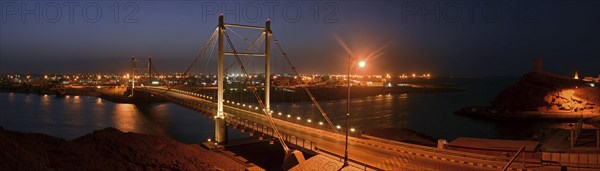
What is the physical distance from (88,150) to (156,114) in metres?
38.8

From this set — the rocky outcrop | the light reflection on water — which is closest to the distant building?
the rocky outcrop

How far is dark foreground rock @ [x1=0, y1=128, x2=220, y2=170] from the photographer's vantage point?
10.5 meters

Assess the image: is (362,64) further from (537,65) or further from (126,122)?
(537,65)

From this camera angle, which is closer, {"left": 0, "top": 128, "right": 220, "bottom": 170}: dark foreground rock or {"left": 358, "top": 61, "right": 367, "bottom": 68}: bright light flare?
{"left": 0, "top": 128, "right": 220, "bottom": 170}: dark foreground rock

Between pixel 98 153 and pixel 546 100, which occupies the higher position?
pixel 546 100

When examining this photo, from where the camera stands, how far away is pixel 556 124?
44375 millimetres

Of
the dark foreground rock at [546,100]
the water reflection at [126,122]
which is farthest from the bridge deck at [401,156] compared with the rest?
the dark foreground rock at [546,100]

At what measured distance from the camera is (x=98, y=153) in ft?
43.1

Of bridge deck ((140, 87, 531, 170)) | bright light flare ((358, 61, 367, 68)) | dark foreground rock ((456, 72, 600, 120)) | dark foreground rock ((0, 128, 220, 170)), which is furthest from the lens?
dark foreground rock ((456, 72, 600, 120))

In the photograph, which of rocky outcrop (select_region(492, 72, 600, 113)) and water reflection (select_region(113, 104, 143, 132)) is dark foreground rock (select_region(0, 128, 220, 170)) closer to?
water reflection (select_region(113, 104, 143, 132))

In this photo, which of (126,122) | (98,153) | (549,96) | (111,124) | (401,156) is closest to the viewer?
(401,156)

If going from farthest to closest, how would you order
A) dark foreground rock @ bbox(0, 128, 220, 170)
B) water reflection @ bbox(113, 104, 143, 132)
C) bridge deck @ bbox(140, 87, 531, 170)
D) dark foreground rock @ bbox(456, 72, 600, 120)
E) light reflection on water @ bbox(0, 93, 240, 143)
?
dark foreground rock @ bbox(456, 72, 600, 120), water reflection @ bbox(113, 104, 143, 132), light reflection on water @ bbox(0, 93, 240, 143), bridge deck @ bbox(140, 87, 531, 170), dark foreground rock @ bbox(0, 128, 220, 170)

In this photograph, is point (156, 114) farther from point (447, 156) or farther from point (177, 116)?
point (447, 156)

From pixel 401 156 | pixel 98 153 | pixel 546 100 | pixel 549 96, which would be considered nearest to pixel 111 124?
pixel 98 153
